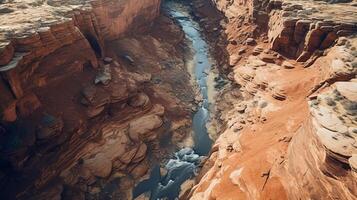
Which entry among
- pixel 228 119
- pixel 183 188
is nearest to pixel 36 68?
pixel 183 188

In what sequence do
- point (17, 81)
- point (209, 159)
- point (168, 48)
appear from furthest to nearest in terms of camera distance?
1. point (168, 48)
2. point (209, 159)
3. point (17, 81)

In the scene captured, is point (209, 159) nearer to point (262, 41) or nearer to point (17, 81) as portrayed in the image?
point (17, 81)

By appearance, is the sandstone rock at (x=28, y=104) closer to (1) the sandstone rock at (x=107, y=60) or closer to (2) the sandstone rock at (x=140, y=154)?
(2) the sandstone rock at (x=140, y=154)

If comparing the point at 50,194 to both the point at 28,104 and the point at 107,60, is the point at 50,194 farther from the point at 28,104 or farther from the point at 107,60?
the point at 107,60

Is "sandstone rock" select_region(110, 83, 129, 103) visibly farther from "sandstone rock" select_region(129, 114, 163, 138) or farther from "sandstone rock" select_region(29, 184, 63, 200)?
"sandstone rock" select_region(29, 184, 63, 200)

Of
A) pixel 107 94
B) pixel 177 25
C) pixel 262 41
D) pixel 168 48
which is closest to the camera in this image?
pixel 107 94

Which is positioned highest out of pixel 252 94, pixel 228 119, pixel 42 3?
pixel 42 3

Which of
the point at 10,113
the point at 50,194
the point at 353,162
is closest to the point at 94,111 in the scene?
the point at 10,113
